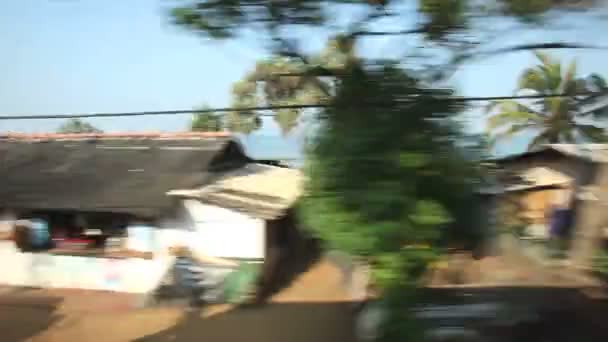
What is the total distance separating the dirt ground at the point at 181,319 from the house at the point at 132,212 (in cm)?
59

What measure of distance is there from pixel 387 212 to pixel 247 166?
10210 mm

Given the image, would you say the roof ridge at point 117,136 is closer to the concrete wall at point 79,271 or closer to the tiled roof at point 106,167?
the tiled roof at point 106,167

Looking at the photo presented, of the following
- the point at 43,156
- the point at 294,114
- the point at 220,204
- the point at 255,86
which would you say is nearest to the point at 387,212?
the point at 294,114

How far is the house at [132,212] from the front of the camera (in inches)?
417

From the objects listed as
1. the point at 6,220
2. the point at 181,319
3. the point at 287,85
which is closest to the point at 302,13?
the point at 287,85

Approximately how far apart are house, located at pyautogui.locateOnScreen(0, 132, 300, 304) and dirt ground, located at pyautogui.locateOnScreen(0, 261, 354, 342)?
0.59 m

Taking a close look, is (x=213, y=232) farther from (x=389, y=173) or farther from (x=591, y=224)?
(x=389, y=173)

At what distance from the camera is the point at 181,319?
9180mm

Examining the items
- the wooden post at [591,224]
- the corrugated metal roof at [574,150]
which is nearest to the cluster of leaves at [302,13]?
the wooden post at [591,224]

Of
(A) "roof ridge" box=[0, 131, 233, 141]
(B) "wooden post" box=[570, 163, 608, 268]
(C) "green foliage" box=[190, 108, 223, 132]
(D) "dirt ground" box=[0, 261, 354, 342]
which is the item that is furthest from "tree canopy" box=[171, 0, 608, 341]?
(C) "green foliage" box=[190, 108, 223, 132]

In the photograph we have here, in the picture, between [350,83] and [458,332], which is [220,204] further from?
[350,83]

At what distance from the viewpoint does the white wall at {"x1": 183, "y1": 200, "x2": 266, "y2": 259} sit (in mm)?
10594

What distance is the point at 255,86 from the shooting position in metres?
4.88

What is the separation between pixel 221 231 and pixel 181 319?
81.5 inches
